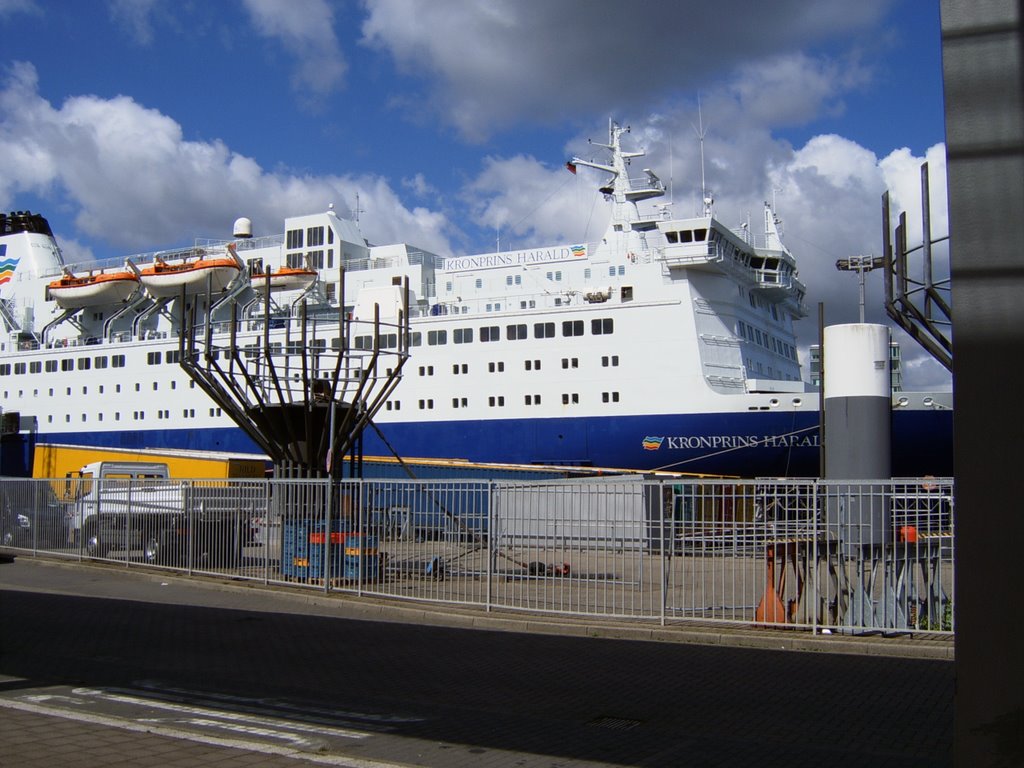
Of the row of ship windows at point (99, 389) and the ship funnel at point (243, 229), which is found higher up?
the ship funnel at point (243, 229)

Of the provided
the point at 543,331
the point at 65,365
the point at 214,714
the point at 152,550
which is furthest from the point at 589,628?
the point at 65,365

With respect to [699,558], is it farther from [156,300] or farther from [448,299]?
[156,300]

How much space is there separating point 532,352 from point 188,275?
1519 cm

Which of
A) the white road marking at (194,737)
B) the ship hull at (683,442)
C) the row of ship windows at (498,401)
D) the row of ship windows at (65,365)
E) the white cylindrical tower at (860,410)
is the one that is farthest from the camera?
the row of ship windows at (65,365)

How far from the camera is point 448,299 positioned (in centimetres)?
3781

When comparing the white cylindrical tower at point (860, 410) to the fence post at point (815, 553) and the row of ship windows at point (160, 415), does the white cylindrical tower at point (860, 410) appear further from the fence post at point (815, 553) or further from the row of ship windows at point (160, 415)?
the row of ship windows at point (160, 415)

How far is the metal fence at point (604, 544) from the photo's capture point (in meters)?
10.5

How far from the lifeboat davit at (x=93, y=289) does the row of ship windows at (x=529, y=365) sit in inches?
623

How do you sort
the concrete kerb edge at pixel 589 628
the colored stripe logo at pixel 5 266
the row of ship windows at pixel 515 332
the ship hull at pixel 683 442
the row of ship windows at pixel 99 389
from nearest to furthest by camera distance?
1. the concrete kerb edge at pixel 589 628
2. the ship hull at pixel 683 442
3. the row of ship windows at pixel 515 332
4. the row of ship windows at pixel 99 389
5. the colored stripe logo at pixel 5 266

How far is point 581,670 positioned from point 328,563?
6.18 m

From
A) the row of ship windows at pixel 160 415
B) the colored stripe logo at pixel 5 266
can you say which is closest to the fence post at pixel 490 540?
the row of ship windows at pixel 160 415

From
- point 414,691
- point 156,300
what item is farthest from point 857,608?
point 156,300

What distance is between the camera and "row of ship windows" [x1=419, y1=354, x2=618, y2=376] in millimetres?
33281

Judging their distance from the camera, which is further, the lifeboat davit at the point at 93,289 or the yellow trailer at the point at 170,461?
the lifeboat davit at the point at 93,289
